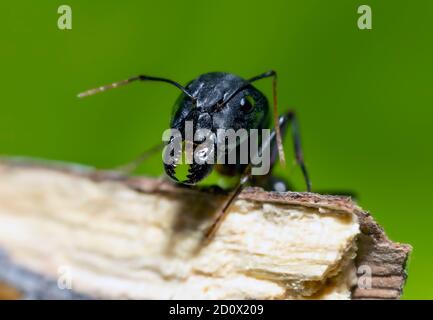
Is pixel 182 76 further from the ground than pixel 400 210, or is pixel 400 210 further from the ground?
pixel 182 76

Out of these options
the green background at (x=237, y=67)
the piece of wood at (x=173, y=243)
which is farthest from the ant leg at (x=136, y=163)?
the piece of wood at (x=173, y=243)

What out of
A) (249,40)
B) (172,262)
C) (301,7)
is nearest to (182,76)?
(249,40)

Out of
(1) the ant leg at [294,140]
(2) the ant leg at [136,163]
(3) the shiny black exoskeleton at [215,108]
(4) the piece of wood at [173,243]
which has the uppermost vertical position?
(3) the shiny black exoskeleton at [215,108]

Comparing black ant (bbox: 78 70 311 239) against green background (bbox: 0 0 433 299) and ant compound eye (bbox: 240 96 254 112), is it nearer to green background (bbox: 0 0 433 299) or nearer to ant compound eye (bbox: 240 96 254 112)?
ant compound eye (bbox: 240 96 254 112)

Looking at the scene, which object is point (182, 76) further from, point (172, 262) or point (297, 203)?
point (297, 203)

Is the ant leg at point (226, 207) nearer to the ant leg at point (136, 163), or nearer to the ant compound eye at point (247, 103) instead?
the ant compound eye at point (247, 103)

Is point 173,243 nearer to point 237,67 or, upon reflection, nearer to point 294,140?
point 294,140
